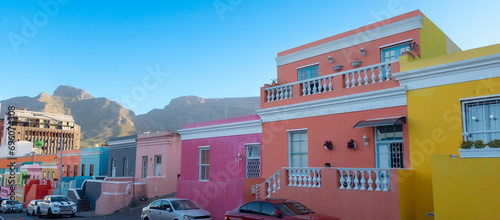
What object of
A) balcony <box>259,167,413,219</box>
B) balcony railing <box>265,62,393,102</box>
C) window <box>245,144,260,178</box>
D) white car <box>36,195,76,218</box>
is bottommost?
white car <box>36,195,76,218</box>

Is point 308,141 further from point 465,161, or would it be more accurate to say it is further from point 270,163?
point 465,161

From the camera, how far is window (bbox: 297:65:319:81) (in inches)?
723

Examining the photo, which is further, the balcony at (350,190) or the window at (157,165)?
the window at (157,165)

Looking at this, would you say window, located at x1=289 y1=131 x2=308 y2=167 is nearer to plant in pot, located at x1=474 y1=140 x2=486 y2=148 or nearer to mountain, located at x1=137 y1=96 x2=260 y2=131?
plant in pot, located at x1=474 y1=140 x2=486 y2=148

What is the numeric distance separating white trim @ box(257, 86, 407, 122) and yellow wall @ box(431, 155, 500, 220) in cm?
333

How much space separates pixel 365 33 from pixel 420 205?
7.65 meters

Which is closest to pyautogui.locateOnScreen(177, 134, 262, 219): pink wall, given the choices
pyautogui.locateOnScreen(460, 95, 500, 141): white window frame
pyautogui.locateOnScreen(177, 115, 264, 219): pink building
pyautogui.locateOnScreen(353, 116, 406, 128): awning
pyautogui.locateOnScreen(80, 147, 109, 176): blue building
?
pyautogui.locateOnScreen(177, 115, 264, 219): pink building

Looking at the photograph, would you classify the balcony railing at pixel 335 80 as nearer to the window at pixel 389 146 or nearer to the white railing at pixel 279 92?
the white railing at pixel 279 92

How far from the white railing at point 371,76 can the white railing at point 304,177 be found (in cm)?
337

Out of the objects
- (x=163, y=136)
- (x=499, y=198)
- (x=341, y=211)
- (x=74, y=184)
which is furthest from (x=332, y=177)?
(x=74, y=184)

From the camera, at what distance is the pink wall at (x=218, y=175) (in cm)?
1661

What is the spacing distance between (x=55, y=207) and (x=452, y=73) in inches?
914

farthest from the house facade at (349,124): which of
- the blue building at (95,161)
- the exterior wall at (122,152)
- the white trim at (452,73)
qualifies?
the blue building at (95,161)

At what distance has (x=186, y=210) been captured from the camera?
15.5 metres
